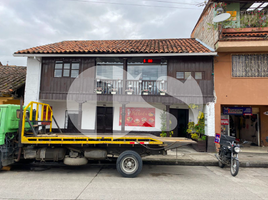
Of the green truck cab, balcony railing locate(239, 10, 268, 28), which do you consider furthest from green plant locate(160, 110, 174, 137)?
the green truck cab

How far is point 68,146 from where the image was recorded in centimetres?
596

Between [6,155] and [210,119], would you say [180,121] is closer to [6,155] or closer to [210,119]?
[210,119]

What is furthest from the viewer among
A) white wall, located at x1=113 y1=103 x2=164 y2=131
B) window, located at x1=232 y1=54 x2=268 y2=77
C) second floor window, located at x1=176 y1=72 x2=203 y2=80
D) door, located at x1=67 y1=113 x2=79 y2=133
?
door, located at x1=67 y1=113 x2=79 y2=133

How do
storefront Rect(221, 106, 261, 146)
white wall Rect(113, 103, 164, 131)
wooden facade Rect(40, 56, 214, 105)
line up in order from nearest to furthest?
1. wooden facade Rect(40, 56, 214, 105)
2. white wall Rect(113, 103, 164, 131)
3. storefront Rect(221, 106, 261, 146)

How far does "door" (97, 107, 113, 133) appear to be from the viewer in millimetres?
11711

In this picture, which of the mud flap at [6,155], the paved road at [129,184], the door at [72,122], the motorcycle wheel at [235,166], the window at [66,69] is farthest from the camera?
the door at [72,122]

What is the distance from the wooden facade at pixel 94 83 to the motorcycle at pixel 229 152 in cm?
370

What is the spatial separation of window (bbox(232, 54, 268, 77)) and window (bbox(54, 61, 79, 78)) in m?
9.57

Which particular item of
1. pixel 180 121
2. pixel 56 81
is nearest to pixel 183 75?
pixel 180 121

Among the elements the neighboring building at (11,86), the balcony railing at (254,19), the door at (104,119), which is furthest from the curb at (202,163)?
the neighboring building at (11,86)

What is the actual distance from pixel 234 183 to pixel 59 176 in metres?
5.54

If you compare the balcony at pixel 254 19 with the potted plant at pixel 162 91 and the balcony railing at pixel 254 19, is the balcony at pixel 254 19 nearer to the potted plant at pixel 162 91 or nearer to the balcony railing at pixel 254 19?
the balcony railing at pixel 254 19

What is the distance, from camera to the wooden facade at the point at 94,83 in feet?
33.8

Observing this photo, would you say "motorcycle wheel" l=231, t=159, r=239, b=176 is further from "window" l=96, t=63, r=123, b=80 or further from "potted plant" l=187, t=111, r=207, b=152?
"window" l=96, t=63, r=123, b=80
